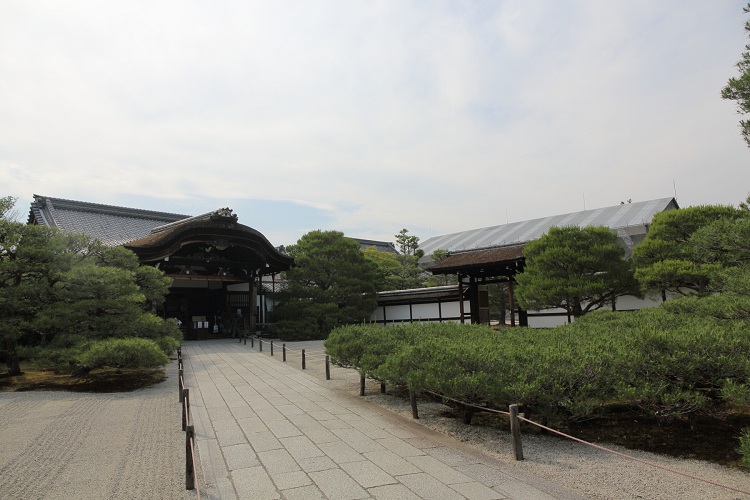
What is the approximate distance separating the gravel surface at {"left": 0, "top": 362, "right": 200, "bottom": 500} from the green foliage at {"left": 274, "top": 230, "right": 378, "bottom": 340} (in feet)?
39.0

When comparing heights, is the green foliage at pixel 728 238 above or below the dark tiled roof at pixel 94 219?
below

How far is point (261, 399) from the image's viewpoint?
773 centimetres

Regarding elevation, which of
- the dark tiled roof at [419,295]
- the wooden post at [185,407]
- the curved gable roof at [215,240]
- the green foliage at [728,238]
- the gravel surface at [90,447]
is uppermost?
the curved gable roof at [215,240]

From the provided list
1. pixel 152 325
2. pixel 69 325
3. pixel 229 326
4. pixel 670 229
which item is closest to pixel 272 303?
pixel 229 326

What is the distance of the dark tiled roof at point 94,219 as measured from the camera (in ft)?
64.8

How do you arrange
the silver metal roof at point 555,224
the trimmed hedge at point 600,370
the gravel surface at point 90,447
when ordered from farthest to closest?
the silver metal roof at point 555,224, the trimmed hedge at point 600,370, the gravel surface at point 90,447

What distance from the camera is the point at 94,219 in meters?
21.4

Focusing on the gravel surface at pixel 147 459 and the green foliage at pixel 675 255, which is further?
the green foliage at pixel 675 255

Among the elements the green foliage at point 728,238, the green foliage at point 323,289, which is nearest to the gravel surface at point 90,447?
the green foliage at point 728,238

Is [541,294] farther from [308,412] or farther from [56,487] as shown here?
[56,487]

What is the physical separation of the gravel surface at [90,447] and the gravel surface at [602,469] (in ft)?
11.0

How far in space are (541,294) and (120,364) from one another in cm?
1091

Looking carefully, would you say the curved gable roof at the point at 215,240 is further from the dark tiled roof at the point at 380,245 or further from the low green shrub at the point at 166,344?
the dark tiled roof at the point at 380,245

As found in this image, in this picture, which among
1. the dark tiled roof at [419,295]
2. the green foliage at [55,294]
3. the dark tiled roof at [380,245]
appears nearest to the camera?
the green foliage at [55,294]
